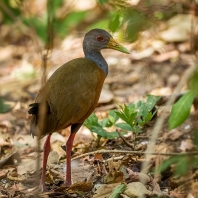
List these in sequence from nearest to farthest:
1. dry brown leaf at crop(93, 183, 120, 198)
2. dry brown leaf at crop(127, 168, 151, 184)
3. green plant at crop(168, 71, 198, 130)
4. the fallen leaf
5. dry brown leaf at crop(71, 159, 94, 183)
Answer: green plant at crop(168, 71, 198, 130)
the fallen leaf
dry brown leaf at crop(93, 183, 120, 198)
dry brown leaf at crop(127, 168, 151, 184)
dry brown leaf at crop(71, 159, 94, 183)

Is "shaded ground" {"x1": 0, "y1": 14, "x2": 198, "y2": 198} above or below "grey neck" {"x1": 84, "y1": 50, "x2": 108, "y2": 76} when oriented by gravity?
below

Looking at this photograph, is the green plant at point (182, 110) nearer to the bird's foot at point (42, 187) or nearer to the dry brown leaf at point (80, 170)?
the dry brown leaf at point (80, 170)

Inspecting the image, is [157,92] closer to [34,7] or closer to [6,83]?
[6,83]

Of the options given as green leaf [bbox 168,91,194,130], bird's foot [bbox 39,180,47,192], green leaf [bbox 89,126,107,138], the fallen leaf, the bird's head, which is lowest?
bird's foot [bbox 39,180,47,192]

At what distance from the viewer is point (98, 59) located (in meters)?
5.78

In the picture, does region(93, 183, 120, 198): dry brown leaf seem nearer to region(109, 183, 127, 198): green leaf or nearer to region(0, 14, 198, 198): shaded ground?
region(0, 14, 198, 198): shaded ground

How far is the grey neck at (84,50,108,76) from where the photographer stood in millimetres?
5703

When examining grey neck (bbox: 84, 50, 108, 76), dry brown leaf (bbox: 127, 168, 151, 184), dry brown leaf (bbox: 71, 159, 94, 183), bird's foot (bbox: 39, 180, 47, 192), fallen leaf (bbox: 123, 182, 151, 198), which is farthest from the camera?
grey neck (bbox: 84, 50, 108, 76)

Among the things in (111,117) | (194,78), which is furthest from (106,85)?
(194,78)

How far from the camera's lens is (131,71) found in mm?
8773

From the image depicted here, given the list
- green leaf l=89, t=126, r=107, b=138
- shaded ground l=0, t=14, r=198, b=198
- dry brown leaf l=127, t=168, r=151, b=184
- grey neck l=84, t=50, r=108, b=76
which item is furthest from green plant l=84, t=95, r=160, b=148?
dry brown leaf l=127, t=168, r=151, b=184

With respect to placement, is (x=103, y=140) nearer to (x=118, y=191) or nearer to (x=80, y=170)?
(x=80, y=170)

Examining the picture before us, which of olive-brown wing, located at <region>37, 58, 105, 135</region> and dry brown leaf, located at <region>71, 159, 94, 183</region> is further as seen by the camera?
dry brown leaf, located at <region>71, 159, 94, 183</region>

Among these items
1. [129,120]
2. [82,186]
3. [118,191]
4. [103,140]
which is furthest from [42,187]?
[103,140]
